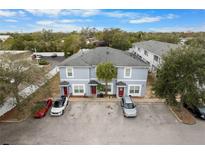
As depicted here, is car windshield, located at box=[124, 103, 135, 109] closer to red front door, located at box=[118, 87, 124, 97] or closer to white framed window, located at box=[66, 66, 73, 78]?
red front door, located at box=[118, 87, 124, 97]

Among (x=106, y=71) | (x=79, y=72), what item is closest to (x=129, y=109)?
(x=106, y=71)

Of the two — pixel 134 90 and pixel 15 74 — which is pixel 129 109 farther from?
pixel 15 74

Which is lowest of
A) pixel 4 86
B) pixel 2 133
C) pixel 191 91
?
pixel 2 133

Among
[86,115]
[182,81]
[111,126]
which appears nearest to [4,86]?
[86,115]

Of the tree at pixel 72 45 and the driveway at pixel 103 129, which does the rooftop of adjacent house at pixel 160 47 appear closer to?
the driveway at pixel 103 129

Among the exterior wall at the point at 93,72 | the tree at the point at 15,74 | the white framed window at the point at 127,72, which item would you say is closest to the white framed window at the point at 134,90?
the white framed window at the point at 127,72
